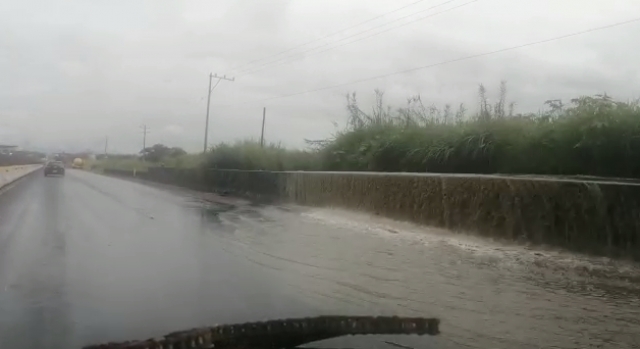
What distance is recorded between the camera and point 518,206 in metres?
14.2

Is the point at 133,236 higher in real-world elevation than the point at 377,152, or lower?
lower

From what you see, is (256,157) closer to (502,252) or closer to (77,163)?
(502,252)

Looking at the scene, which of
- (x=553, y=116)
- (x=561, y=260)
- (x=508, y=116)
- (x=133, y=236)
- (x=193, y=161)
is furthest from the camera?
(x=193, y=161)

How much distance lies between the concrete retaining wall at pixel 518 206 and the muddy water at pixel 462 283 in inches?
15.4

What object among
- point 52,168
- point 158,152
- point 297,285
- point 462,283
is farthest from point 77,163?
point 462,283

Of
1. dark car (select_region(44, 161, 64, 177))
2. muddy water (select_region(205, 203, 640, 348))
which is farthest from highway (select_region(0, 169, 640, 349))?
dark car (select_region(44, 161, 64, 177))

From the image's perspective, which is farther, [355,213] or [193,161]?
[193,161]

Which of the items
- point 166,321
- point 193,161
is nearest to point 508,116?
point 166,321

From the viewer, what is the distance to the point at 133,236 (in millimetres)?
14930

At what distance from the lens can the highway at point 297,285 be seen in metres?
6.86

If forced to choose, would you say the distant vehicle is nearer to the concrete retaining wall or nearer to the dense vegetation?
the dense vegetation

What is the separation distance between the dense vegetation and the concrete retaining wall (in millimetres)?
2867

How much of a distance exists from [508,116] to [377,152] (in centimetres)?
593

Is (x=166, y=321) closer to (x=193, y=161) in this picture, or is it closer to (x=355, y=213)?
(x=355, y=213)
